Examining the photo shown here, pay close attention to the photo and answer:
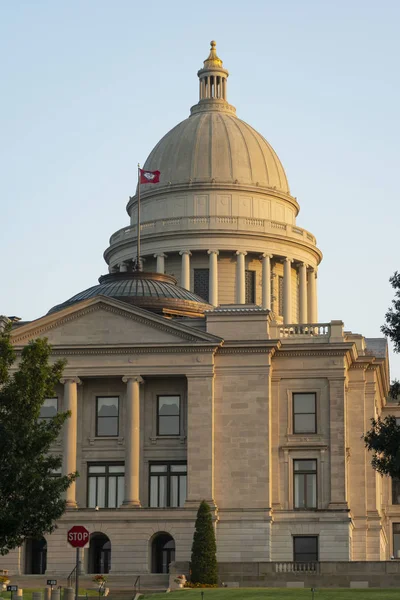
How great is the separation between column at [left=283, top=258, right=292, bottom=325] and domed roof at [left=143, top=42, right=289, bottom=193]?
667cm

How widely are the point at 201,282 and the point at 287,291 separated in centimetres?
636

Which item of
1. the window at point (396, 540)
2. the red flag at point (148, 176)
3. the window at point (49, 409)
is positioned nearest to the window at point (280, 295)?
the red flag at point (148, 176)

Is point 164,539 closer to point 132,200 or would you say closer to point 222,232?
point 222,232

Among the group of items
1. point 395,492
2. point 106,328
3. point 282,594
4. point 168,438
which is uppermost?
point 106,328

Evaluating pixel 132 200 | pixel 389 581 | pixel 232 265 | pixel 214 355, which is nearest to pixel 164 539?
pixel 214 355

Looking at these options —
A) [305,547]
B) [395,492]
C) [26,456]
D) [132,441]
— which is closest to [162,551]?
[132,441]

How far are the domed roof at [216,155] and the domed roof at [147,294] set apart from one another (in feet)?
64.4

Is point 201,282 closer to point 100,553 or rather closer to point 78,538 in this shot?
point 100,553

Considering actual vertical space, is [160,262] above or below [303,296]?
above

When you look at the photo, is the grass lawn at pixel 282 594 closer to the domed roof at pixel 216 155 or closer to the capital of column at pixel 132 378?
the capital of column at pixel 132 378

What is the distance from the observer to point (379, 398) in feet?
321

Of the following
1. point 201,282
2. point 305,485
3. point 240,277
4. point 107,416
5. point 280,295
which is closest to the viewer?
point 305,485

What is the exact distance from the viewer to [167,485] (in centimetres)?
8088

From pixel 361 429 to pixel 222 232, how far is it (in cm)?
2414
